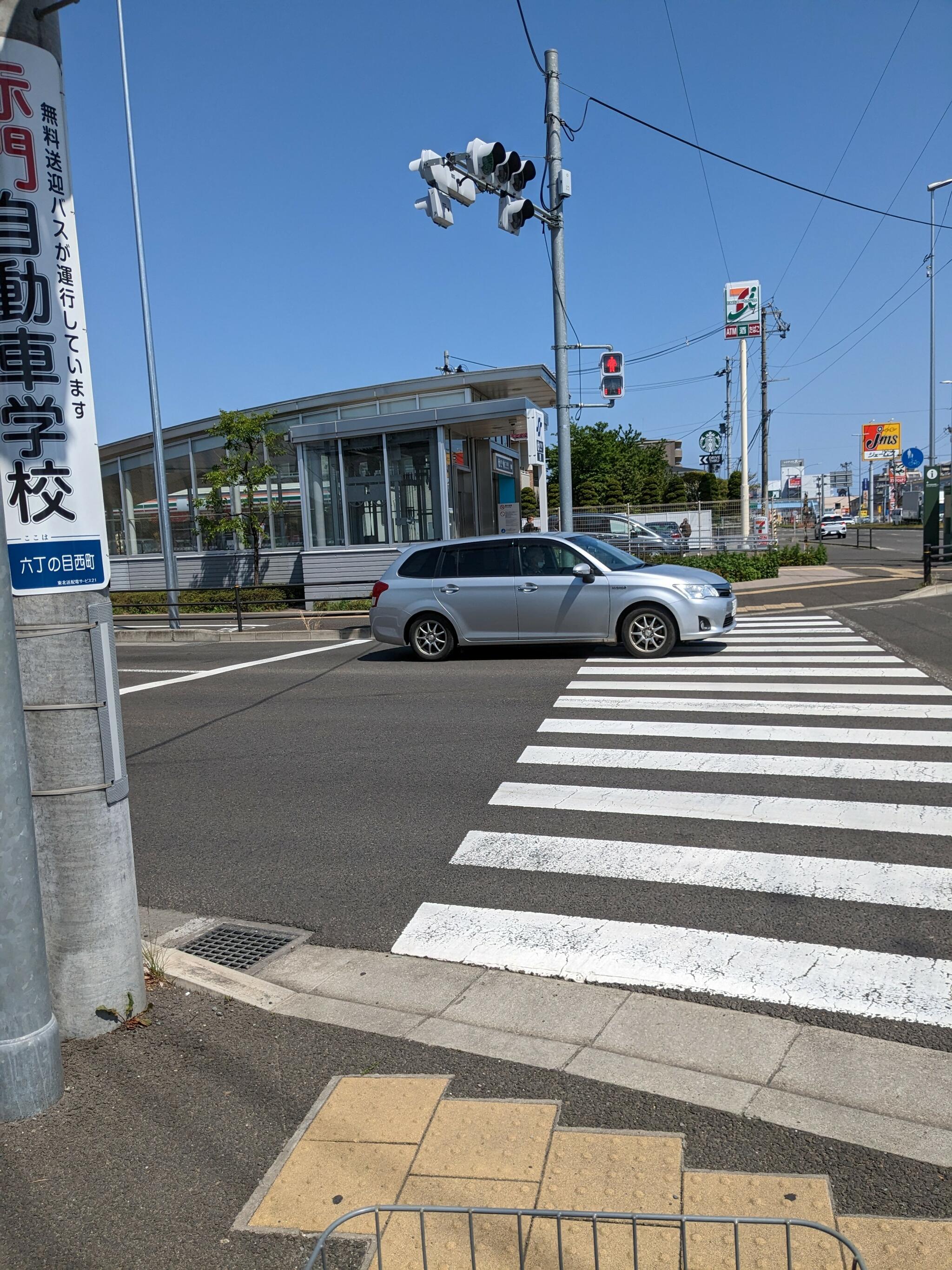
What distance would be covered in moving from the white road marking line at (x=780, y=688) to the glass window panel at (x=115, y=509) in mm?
24349

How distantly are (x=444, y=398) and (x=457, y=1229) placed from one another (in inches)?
1022

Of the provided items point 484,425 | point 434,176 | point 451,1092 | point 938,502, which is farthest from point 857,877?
point 938,502

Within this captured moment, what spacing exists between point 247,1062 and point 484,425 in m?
Answer: 21.5

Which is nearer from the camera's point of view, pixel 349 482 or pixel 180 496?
pixel 349 482

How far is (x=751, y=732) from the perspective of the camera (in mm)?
8781

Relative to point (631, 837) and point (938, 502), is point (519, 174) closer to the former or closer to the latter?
point (631, 837)

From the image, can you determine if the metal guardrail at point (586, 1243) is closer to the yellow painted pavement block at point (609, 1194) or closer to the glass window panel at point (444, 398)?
the yellow painted pavement block at point (609, 1194)

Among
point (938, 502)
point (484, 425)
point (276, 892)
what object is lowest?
point (276, 892)

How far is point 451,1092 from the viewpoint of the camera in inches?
141

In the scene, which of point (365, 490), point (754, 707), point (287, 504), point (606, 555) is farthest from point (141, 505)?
point (754, 707)

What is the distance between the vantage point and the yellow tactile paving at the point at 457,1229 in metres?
2.72

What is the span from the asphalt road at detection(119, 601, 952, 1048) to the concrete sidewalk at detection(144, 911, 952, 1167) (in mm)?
208

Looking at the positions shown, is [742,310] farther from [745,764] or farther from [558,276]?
[745,764]

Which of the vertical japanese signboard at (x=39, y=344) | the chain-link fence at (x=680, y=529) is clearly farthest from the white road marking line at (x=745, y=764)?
the chain-link fence at (x=680, y=529)
